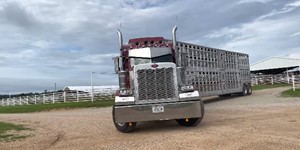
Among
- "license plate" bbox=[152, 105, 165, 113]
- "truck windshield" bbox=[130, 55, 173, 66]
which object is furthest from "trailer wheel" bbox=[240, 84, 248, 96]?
"license plate" bbox=[152, 105, 165, 113]

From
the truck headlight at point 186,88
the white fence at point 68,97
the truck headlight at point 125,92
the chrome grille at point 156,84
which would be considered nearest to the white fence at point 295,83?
the white fence at point 68,97

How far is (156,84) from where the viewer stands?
1162 centimetres

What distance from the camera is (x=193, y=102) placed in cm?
1135

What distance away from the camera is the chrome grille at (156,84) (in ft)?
37.9

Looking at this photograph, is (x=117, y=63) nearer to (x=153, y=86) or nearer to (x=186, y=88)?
(x=153, y=86)

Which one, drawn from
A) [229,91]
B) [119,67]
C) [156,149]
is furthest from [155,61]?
[229,91]

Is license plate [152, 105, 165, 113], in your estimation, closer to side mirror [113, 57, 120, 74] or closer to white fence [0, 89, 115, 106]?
side mirror [113, 57, 120, 74]

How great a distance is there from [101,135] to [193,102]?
10.1 feet

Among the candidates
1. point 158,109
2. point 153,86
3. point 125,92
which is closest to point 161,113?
point 158,109

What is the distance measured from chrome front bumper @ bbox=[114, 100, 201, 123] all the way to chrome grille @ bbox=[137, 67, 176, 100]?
0.36 metres

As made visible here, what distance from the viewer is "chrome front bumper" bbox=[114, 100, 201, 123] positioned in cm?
1128

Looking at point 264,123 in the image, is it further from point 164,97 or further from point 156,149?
point 156,149

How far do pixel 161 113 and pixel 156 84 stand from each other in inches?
37.0

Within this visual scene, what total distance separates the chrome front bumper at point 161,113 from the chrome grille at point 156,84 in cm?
36
